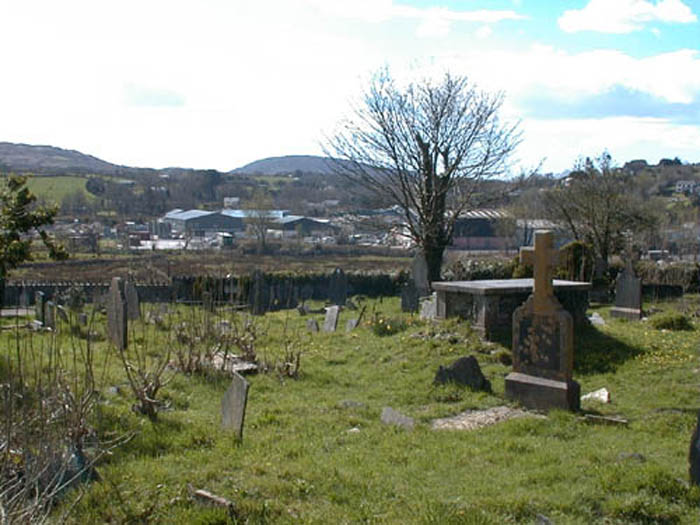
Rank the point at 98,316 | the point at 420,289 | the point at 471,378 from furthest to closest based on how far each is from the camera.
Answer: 1. the point at 420,289
2. the point at 98,316
3. the point at 471,378

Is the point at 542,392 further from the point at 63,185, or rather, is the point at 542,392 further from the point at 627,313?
the point at 63,185

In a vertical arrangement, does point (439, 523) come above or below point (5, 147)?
below

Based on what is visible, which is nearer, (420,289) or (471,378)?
(471,378)

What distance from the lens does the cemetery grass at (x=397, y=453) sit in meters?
5.39

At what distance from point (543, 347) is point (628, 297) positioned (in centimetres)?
970

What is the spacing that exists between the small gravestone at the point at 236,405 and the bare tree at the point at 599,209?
23.8m

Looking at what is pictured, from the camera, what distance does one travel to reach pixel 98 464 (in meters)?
6.35

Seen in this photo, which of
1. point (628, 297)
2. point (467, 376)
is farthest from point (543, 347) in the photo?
point (628, 297)

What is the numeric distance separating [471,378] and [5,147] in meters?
158

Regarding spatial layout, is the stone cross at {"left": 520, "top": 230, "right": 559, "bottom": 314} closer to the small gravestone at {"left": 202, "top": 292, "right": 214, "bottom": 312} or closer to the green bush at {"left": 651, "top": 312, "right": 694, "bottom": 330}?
the small gravestone at {"left": 202, "top": 292, "right": 214, "bottom": 312}

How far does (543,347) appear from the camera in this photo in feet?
31.4

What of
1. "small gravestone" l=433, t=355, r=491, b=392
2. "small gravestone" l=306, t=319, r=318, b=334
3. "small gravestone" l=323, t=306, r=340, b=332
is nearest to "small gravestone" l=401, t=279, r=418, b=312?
"small gravestone" l=323, t=306, r=340, b=332

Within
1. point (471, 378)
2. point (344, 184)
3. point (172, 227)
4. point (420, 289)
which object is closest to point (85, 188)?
point (172, 227)

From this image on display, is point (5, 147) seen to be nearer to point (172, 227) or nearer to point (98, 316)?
point (172, 227)
